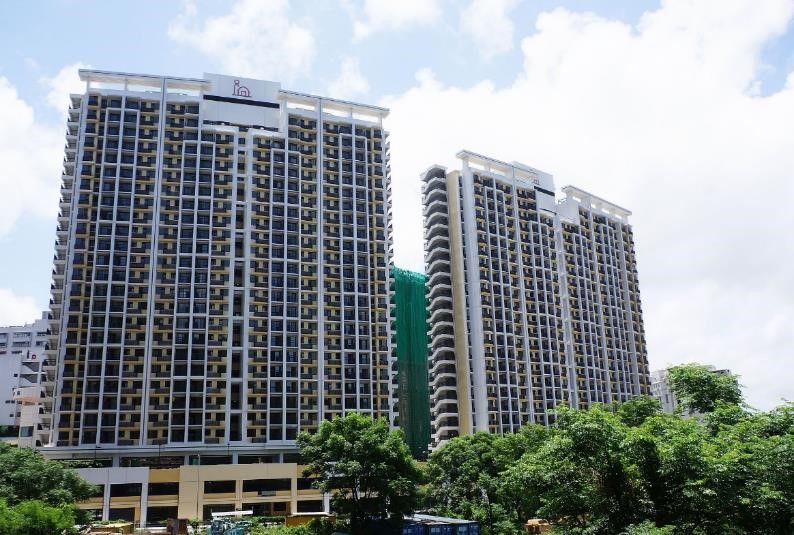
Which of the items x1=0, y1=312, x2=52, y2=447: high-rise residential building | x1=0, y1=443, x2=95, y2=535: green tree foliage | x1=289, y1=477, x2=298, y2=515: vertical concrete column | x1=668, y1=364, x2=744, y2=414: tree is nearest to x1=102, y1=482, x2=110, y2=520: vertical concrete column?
x1=0, y1=443, x2=95, y2=535: green tree foliage

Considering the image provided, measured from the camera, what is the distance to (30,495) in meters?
44.4

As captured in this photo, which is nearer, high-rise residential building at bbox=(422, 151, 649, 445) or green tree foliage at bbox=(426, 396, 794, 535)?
green tree foliage at bbox=(426, 396, 794, 535)

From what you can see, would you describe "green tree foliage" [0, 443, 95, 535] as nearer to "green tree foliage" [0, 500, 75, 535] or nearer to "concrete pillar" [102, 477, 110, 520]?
"green tree foliage" [0, 500, 75, 535]

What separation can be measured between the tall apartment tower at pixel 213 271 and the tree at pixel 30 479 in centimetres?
2109

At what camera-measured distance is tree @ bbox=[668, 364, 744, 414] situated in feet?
137

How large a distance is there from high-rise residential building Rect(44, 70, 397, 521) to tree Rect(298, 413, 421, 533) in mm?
24079

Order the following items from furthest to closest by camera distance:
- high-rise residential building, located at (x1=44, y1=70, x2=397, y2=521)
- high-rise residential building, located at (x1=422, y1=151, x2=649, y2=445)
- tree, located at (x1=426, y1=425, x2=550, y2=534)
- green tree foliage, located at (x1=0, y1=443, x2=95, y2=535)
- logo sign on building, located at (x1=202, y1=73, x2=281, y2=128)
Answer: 1. high-rise residential building, located at (x1=422, y1=151, x2=649, y2=445)
2. logo sign on building, located at (x1=202, y1=73, x2=281, y2=128)
3. high-rise residential building, located at (x1=44, y1=70, x2=397, y2=521)
4. tree, located at (x1=426, y1=425, x2=550, y2=534)
5. green tree foliage, located at (x1=0, y1=443, x2=95, y2=535)

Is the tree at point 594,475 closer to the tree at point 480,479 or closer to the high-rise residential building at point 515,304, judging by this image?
the tree at point 480,479

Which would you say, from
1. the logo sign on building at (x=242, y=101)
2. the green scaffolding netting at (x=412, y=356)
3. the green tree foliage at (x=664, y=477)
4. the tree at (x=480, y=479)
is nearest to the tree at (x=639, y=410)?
the tree at (x=480, y=479)

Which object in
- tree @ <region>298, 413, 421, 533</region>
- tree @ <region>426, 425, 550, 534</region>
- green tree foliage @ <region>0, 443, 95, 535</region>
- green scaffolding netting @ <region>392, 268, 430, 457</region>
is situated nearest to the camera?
green tree foliage @ <region>0, 443, 95, 535</region>

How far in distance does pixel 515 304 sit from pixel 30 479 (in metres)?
70.1

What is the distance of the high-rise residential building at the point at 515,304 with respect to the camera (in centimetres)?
9431

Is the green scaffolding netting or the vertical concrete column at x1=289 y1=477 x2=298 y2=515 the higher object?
the green scaffolding netting

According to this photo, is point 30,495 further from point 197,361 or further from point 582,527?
point 582,527
